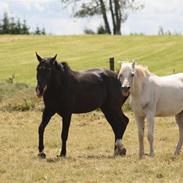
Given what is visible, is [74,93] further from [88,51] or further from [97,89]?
[88,51]

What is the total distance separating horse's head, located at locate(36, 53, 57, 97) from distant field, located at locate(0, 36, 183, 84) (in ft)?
63.6

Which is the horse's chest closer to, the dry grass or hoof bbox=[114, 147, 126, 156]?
the dry grass

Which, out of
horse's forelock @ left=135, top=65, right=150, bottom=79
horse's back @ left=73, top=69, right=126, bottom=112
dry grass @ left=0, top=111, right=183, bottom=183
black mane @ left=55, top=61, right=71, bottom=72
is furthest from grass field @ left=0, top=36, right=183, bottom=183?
black mane @ left=55, top=61, right=71, bottom=72

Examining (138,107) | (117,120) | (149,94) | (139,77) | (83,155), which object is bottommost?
(83,155)

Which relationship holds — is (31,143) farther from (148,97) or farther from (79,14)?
(79,14)

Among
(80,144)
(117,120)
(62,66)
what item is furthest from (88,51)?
(62,66)

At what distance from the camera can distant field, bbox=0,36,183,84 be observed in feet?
118

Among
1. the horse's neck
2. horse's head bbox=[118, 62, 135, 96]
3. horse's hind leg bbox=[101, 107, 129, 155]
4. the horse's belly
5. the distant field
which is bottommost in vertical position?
the distant field

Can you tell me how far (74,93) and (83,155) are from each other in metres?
1.31

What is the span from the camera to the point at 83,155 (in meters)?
13.0

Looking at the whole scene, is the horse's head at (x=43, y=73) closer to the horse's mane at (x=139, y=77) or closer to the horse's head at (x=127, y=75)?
the horse's head at (x=127, y=75)

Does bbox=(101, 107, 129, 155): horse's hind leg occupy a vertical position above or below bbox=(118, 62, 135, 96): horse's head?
below

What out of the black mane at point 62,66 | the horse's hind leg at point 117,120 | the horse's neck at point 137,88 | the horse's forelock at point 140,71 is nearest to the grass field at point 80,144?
the horse's hind leg at point 117,120

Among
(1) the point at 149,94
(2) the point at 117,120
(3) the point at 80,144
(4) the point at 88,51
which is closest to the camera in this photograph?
(1) the point at 149,94
